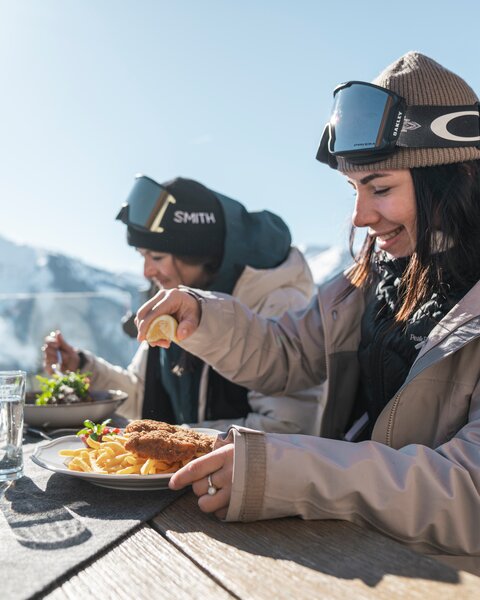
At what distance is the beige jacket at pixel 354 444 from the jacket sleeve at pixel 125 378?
1017 millimetres

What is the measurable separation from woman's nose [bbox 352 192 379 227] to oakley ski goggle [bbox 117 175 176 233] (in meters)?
1.26

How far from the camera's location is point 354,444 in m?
0.95

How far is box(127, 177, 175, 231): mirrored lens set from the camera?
2594mm

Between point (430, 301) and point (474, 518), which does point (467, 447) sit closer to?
point (474, 518)

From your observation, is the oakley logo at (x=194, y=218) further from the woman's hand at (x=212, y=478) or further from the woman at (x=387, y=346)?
the woman's hand at (x=212, y=478)

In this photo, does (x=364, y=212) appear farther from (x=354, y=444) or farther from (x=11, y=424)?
(x=11, y=424)

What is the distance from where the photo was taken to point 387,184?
4.89 feet

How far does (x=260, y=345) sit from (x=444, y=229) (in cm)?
68

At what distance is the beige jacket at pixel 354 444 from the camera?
0.90 metres

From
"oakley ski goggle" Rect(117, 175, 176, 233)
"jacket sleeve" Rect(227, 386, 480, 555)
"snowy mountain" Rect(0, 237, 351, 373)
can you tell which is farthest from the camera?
"snowy mountain" Rect(0, 237, 351, 373)

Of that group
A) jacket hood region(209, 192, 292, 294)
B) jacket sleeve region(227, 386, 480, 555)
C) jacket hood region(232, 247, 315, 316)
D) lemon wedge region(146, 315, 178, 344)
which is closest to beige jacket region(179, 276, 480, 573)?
jacket sleeve region(227, 386, 480, 555)

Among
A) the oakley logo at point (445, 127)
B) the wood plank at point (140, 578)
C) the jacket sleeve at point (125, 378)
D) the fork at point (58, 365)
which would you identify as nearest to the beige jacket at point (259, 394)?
the jacket sleeve at point (125, 378)

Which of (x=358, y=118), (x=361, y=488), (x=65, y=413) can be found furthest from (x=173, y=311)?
(x=361, y=488)

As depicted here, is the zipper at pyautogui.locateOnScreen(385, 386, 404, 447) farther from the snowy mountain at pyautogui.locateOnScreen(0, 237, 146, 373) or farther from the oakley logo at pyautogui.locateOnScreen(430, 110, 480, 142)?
the snowy mountain at pyautogui.locateOnScreen(0, 237, 146, 373)
